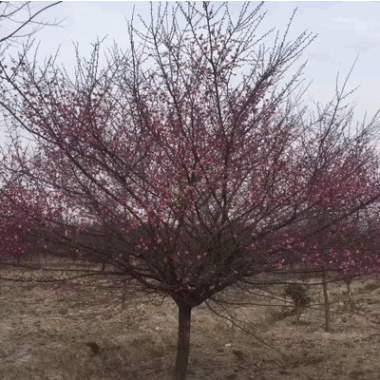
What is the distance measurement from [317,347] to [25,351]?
5.99 metres

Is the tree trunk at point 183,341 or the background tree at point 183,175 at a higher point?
the background tree at point 183,175

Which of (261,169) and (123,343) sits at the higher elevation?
(261,169)

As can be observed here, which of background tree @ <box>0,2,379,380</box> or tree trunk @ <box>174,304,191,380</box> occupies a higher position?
background tree @ <box>0,2,379,380</box>

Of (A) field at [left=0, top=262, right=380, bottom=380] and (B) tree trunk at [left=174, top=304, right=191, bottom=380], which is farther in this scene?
(A) field at [left=0, top=262, right=380, bottom=380]

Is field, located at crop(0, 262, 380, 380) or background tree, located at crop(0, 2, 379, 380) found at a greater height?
background tree, located at crop(0, 2, 379, 380)

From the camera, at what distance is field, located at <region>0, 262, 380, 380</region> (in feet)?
25.9

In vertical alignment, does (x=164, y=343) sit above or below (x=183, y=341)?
below

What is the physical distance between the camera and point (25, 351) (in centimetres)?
808

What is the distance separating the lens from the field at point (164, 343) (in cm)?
790

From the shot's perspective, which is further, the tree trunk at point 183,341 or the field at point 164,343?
the field at point 164,343

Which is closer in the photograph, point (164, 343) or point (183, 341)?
point (183, 341)

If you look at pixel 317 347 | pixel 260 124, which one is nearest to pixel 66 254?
pixel 260 124

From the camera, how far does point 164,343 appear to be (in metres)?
9.38

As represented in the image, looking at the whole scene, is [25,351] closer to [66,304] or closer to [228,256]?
[66,304]
